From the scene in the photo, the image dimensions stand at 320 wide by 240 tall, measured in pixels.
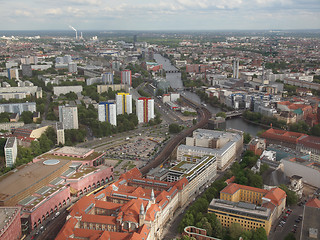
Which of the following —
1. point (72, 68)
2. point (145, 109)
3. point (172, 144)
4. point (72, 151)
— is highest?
point (72, 68)

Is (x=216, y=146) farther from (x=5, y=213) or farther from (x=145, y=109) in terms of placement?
(x=5, y=213)

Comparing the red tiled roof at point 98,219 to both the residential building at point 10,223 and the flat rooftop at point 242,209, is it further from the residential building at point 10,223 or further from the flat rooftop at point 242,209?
the flat rooftop at point 242,209

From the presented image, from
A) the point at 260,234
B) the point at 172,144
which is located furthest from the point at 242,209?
the point at 172,144

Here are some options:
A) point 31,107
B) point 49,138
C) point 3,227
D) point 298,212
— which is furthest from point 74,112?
point 298,212

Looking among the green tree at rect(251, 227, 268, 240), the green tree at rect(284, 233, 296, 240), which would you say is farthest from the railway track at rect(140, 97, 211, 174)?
the green tree at rect(284, 233, 296, 240)

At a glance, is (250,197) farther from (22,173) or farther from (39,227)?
(22,173)

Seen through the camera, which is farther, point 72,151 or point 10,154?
point 72,151
